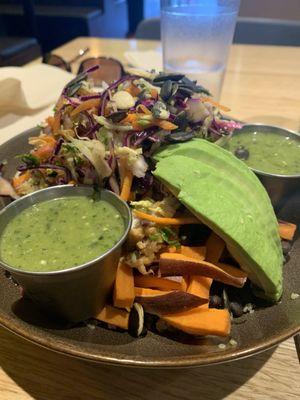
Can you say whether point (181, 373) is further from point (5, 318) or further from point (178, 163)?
point (178, 163)

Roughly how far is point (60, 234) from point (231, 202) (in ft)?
1.77

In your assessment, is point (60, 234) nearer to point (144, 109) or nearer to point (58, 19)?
point (144, 109)

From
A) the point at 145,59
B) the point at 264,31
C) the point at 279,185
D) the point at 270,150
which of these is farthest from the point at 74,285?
the point at 264,31

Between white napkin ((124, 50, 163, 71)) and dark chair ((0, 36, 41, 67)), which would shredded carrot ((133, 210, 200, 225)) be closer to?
white napkin ((124, 50, 163, 71))

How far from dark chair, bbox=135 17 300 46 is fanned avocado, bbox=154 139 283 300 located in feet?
10.9

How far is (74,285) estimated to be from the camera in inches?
43.0

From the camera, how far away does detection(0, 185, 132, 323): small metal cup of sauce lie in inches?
41.4

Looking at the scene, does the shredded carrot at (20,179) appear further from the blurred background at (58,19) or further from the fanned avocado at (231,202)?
the blurred background at (58,19)

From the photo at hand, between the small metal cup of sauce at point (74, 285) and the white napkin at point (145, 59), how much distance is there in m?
2.24

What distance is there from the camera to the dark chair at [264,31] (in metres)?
4.11

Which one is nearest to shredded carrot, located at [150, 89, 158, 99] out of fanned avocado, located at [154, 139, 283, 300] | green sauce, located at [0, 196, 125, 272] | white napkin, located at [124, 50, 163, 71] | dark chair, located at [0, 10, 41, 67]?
fanned avocado, located at [154, 139, 283, 300]

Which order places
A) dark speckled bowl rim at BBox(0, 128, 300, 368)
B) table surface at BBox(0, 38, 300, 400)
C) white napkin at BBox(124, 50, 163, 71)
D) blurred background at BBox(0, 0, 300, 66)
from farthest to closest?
blurred background at BBox(0, 0, 300, 66) → white napkin at BBox(124, 50, 163, 71) → table surface at BBox(0, 38, 300, 400) → dark speckled bowl rim at BBox(0, 128, 300, 368)

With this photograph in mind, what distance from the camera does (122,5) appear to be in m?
8.88

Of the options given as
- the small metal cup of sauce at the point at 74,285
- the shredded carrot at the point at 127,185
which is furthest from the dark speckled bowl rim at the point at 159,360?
the shredded carrot at the point at 127,185
